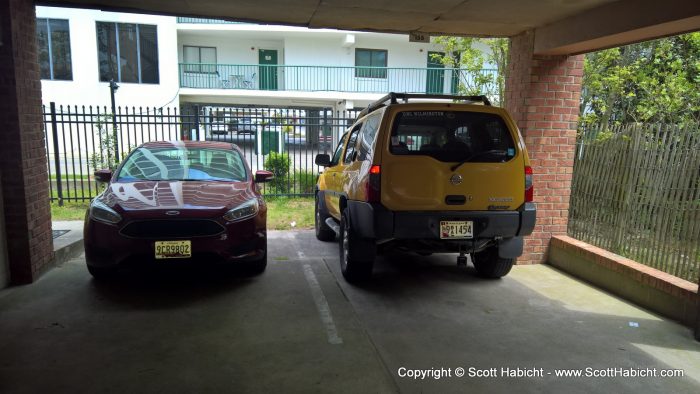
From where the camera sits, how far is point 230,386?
3.20 m

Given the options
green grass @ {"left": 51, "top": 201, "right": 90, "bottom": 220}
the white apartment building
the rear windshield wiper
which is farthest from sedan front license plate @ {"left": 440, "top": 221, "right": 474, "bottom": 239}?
the white apartment building

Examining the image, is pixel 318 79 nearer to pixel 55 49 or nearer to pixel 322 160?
pixel 55 49

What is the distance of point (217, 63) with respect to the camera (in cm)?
2138

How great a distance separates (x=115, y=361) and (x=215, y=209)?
1.77 metres

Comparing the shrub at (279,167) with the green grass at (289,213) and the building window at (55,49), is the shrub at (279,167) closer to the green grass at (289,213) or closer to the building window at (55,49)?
the green grass at (289,213)

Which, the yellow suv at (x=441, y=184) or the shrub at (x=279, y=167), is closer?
the yellow suv at (x=441, y=184)

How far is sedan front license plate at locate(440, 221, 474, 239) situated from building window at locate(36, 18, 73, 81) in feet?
60.9

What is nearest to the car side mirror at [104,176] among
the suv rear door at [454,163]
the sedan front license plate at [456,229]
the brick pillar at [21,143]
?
the brick pillar at [21,143]

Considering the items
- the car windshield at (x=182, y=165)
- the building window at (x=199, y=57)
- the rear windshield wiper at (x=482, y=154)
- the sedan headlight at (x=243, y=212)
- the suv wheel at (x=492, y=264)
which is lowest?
the suv wheel at (x=492, y=264)

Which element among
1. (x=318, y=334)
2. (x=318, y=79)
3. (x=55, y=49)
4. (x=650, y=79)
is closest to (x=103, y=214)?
(x=318, y=334)

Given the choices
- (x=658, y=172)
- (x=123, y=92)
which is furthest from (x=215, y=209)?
(x=123, y=92)

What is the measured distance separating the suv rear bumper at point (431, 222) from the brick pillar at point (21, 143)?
12.3 feet

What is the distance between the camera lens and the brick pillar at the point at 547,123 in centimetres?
618

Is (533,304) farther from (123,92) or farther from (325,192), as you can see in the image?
(123,92)
